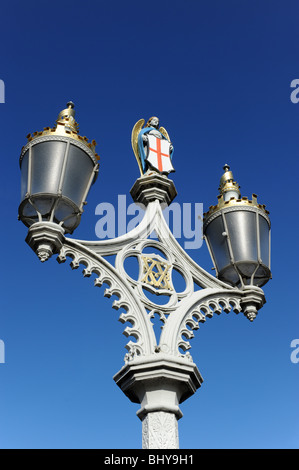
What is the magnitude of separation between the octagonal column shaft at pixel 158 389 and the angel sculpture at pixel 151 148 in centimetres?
312

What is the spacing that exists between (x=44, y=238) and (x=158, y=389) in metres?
1.90

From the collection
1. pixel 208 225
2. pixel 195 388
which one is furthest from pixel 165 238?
pixel 195 388

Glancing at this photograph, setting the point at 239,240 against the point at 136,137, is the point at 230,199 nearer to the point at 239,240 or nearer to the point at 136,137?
the point at 239,240

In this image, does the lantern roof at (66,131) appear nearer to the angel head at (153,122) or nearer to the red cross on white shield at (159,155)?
the red cross on white shield at (159,155)

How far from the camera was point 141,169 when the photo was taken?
849 centimetres

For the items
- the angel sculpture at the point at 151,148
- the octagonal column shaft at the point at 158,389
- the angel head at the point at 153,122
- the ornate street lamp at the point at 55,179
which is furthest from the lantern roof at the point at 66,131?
the octagonal column shaft at the point at 158,389

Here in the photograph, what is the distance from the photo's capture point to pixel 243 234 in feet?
25.7

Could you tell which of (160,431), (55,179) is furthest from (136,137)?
(160,431)

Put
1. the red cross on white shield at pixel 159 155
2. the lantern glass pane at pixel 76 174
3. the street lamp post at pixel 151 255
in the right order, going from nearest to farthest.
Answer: the street lamp post at pixel 151 255, the lantern glass pane at pixel 76 174, the red cross on white shield at pixel 159 155

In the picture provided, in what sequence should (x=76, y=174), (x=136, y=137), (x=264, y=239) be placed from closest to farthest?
(x=76, y=174)
(x=264, y=239)
(x=136, y=137)

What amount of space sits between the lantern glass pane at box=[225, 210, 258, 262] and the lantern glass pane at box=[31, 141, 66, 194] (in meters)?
2.29

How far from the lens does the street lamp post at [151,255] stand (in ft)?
19.7
